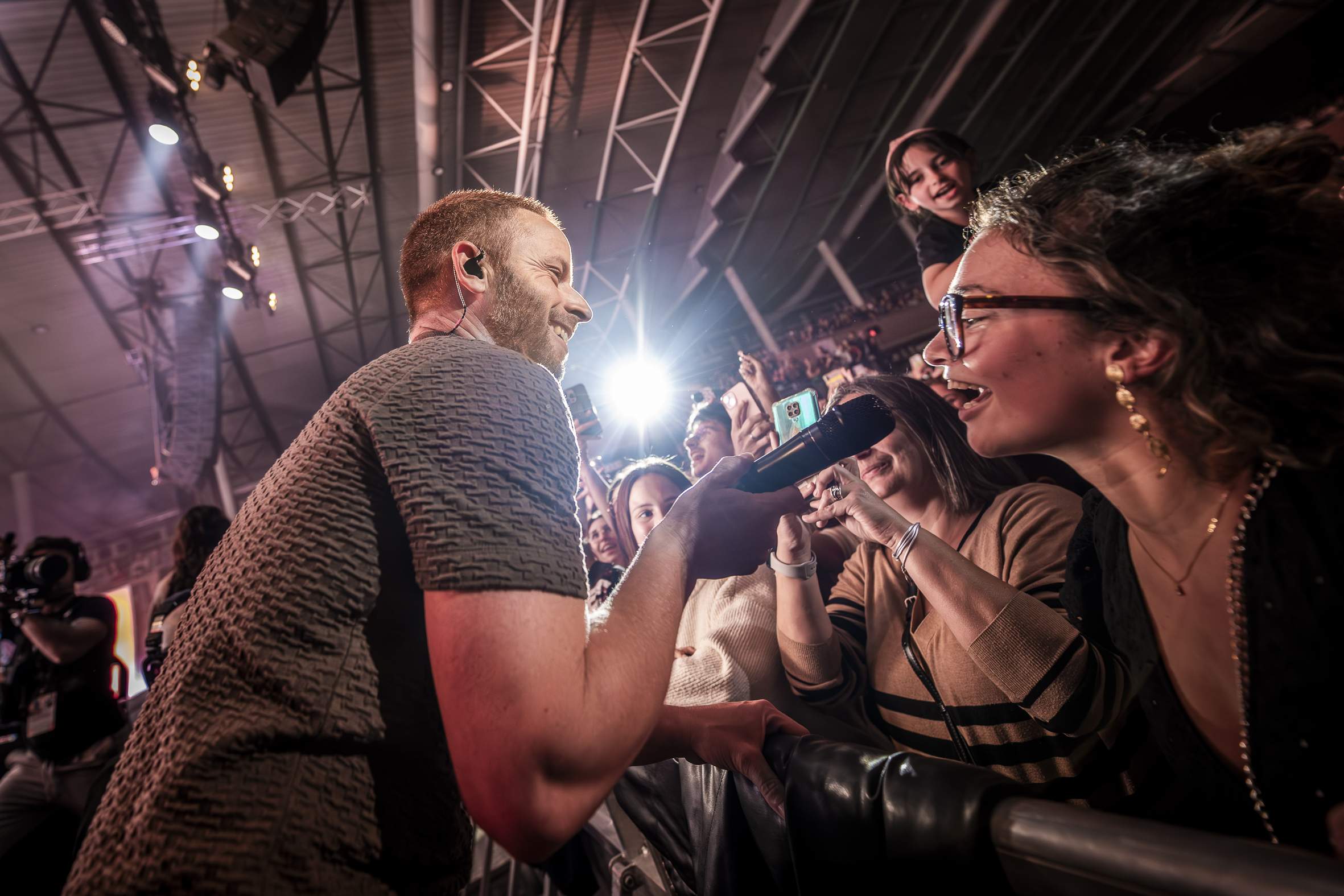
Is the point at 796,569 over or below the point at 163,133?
below

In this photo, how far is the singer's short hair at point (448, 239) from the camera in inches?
52.8

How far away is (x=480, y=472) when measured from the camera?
0.80m

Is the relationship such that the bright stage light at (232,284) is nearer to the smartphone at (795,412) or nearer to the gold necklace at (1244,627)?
the smartphone at (795,412)

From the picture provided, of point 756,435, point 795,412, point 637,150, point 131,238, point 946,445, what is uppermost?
point 637,150

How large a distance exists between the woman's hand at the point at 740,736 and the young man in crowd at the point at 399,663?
0.04 m

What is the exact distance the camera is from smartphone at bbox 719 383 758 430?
8.93ft

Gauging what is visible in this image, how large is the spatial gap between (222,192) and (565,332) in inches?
294

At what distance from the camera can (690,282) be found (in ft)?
37.1

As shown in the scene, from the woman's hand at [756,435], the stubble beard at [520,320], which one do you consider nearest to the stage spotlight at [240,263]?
the woman's hand at [756,435]

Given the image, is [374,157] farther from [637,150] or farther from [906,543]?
[906,543]

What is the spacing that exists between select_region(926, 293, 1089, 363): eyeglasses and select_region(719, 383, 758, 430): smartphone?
137cm

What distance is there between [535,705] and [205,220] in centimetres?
821

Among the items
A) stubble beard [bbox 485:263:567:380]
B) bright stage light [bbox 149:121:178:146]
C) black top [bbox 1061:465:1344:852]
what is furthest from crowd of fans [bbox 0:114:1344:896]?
bright stage light [bbox 149:121:178:146]

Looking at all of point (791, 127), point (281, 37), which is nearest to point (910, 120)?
point (791, 127)
